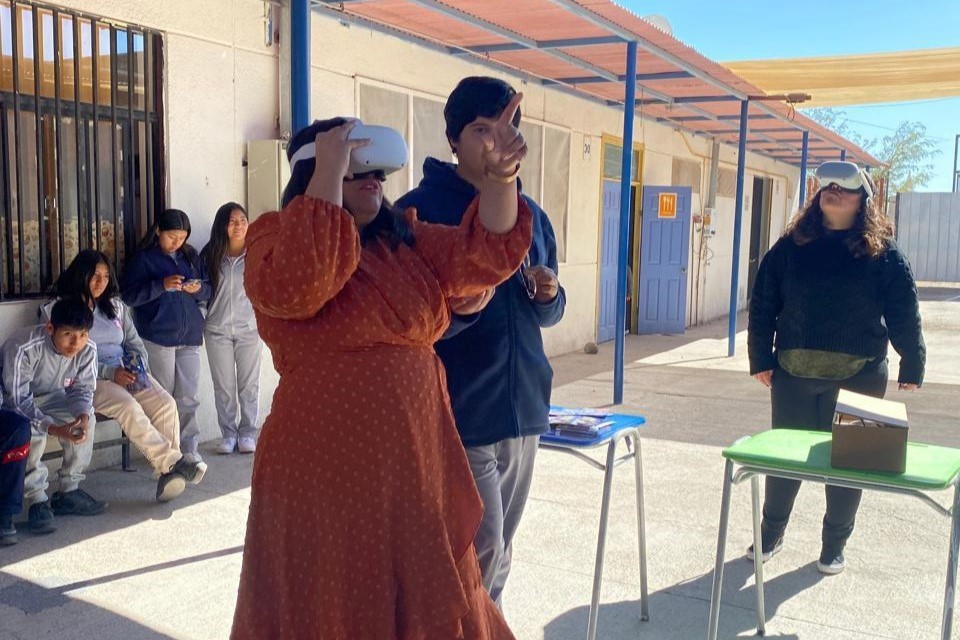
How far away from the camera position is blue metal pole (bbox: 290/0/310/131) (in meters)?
3.94

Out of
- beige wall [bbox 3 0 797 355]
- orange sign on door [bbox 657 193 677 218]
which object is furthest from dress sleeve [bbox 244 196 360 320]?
orange sign on door [bbox 657 193 677 218]

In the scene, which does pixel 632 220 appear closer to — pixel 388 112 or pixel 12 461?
pixel 388 112

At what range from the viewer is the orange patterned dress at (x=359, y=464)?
5.47 ft

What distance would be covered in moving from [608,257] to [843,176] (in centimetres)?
711

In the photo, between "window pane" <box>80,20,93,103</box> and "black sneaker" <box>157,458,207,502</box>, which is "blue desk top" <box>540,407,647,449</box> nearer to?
"black sneaker" <box>157,458,207,502</box>

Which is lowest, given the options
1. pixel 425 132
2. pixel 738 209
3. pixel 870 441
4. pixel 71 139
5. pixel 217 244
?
pixel 870 441

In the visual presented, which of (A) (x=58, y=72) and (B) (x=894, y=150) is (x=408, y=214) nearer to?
(A) (x=58, y=72)

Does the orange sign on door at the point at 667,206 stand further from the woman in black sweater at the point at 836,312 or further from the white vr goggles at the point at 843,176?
the white vr goggles at the point at 843,176

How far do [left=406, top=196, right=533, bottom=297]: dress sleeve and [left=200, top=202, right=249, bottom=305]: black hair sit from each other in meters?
3.56

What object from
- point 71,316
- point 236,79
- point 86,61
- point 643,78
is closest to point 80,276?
point 71,316

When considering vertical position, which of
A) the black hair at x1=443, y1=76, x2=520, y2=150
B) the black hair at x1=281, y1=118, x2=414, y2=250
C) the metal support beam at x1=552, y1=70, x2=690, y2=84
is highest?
the metal support beam at x1=552, y1=70, x2=690, y2=84

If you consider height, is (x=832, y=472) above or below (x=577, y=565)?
above

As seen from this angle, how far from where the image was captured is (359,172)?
169cm

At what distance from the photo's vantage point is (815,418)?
3482 mm
